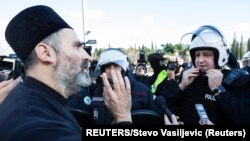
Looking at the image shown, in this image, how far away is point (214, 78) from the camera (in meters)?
3.13

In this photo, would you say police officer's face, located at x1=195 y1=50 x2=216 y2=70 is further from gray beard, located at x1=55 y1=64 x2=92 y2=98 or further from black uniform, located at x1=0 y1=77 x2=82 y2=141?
black uniform, located at x1=0 y1=77 x2=82 y2=141

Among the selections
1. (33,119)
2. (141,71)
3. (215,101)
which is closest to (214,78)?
(215,101)

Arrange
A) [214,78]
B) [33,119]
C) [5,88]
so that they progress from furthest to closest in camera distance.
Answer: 1. [214,78]
2. [5,88]
3. [33,119]

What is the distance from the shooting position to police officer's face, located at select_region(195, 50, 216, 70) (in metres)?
3.36

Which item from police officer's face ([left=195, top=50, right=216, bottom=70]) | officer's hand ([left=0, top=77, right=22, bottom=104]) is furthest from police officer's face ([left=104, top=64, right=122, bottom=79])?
officer's hand ([left=0, top=77, right=22, bottom=104])

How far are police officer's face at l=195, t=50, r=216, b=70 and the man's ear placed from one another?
67.4 inches

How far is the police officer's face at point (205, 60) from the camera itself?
336cm

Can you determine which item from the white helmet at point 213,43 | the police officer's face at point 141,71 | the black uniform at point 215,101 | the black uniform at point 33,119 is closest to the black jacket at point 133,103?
the black uniform at point 215,101

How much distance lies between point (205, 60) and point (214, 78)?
290 millimetres

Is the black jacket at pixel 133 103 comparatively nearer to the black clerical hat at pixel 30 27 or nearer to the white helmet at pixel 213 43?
the white helmet at pixel 213 43

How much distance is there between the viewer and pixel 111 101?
2.30 metres

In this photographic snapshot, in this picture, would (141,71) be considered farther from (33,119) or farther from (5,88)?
(33,119)

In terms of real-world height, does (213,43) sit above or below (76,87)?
above

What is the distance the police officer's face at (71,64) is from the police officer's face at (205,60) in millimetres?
1441
